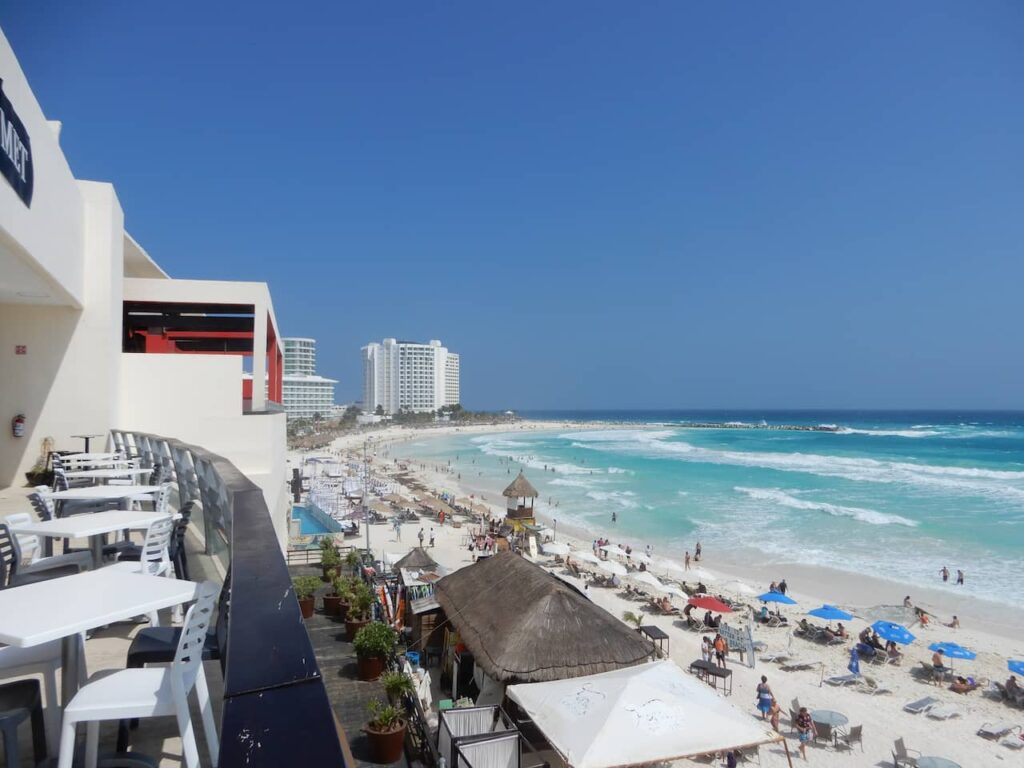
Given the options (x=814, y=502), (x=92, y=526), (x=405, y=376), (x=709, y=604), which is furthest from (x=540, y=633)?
(x=405, y=376)

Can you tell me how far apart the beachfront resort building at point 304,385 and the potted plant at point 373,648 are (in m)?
97.2

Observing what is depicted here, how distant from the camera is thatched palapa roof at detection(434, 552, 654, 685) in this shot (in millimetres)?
7523

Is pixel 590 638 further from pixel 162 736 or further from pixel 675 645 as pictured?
pixel 675 645

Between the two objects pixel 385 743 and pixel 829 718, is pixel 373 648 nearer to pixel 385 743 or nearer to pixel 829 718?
pixel 385 743

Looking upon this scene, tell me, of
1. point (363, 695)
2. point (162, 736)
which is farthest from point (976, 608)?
point (162, 736)

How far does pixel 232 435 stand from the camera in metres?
11.7

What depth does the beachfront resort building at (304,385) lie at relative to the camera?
102662 mm

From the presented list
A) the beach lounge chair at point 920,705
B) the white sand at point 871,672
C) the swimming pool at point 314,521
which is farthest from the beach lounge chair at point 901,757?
the swimming pool at point 314,521

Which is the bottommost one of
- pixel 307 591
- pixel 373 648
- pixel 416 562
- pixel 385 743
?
pixel 416 562

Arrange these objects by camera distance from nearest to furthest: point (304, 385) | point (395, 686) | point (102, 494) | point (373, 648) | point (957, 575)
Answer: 1. point (102, 494)
2. point (395, 686)
3. point (373, 648)
4. point (957, 575)
5. point (304, 385)

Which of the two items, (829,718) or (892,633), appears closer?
(829,718)

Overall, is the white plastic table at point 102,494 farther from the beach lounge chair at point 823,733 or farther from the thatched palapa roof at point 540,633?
the beach lounge chair at point 823,733

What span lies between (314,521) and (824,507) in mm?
26953

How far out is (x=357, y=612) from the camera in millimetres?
8406
